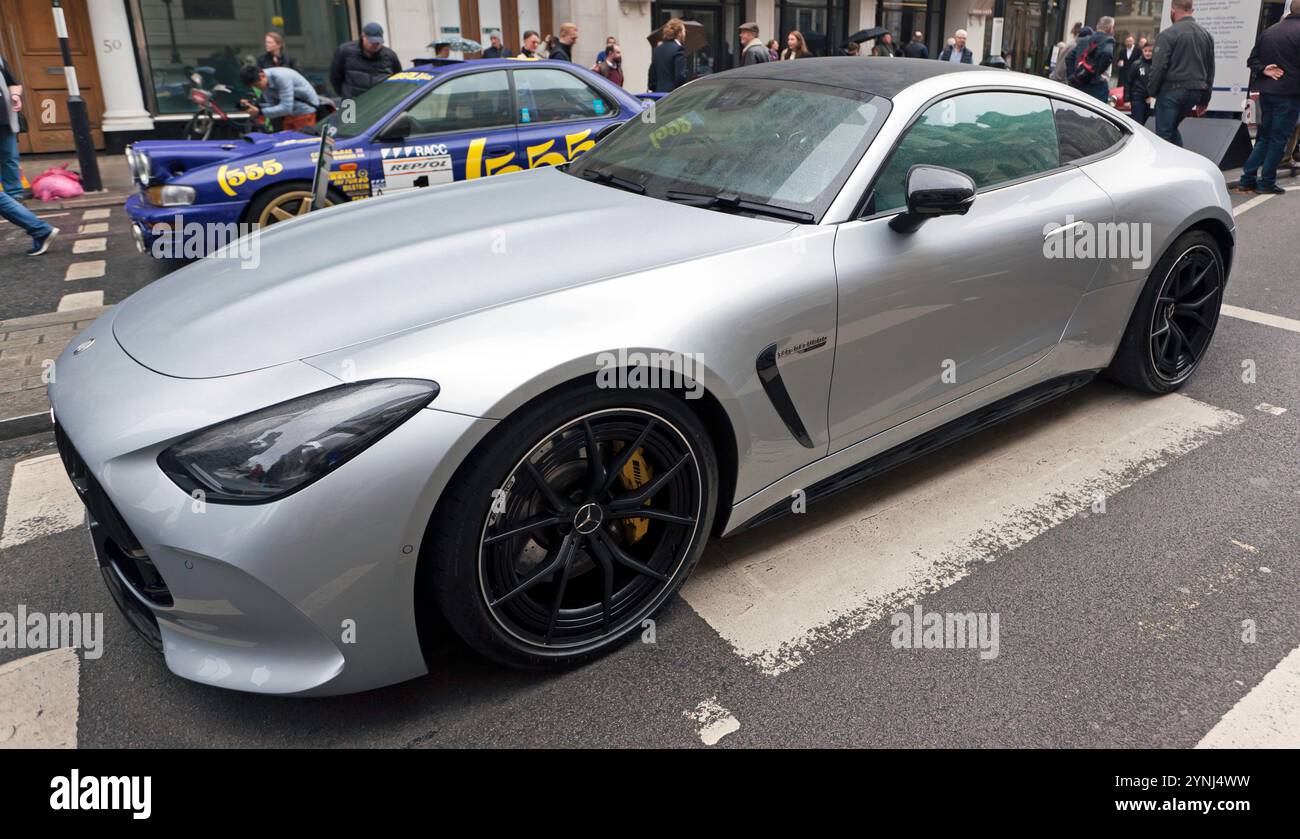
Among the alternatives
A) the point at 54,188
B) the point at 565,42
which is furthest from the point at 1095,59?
the point at 54,188

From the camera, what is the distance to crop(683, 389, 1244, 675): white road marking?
2791 mm

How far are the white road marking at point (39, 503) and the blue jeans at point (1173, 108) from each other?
1076cm

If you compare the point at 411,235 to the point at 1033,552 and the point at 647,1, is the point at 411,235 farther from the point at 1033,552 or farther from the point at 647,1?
the point at 647,1

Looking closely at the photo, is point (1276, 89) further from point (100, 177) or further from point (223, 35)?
point (223, 35)

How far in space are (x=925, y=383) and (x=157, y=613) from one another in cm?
236

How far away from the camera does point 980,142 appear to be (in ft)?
11.0

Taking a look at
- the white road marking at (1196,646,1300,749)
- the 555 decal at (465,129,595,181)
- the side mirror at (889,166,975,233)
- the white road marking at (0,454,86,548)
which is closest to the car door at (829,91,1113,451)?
the side mirror at (889,166,975,233)

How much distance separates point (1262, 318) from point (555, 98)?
5.15 metres

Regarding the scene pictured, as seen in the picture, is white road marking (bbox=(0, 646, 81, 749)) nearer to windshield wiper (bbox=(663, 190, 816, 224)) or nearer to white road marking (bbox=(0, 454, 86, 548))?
white road marking (bbox=(0, 454, 86, 548))

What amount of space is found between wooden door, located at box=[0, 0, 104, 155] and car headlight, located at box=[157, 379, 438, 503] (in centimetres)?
1336

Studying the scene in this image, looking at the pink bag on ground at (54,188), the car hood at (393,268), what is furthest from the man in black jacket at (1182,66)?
the pink bag on ground at (54,188)

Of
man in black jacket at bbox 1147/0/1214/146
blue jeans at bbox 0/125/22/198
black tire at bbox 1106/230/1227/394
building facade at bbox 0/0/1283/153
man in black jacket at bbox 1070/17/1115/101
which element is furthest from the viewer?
building facade at bbox 0/0/1283/153

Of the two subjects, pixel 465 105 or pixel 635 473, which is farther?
pixel 465 105
